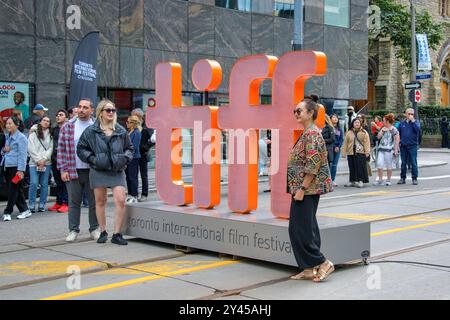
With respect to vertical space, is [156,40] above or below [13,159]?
above

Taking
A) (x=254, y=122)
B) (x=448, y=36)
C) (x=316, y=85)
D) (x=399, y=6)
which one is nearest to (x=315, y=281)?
(x=254, y=122)

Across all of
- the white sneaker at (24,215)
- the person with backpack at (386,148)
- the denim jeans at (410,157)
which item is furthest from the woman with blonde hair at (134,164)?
the denim jeans at (410,157)

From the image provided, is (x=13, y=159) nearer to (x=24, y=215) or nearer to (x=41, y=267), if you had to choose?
(x=24, y=215)

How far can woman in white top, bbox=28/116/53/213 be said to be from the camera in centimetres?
1179

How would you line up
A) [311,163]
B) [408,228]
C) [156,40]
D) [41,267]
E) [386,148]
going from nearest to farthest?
1. [311,163]
2. [41,267]
3. [408,228]
4. [386,148]
5. [156,40]

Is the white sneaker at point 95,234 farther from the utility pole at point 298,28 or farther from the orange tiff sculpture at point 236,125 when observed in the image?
the utility pole at point 298,28

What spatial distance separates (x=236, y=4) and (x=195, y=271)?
17636mm

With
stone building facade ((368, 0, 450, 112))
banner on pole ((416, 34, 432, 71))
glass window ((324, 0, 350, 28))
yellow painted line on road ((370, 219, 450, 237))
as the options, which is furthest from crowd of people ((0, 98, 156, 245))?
stone building facade ((368, 0, 450, 112))

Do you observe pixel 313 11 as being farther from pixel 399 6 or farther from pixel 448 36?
pixel 448 36

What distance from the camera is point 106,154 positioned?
824cm

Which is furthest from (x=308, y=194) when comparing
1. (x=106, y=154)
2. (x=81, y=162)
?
(x=81, y=162)

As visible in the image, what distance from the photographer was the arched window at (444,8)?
4862 centimetres

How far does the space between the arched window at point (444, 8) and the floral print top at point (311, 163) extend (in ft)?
151
